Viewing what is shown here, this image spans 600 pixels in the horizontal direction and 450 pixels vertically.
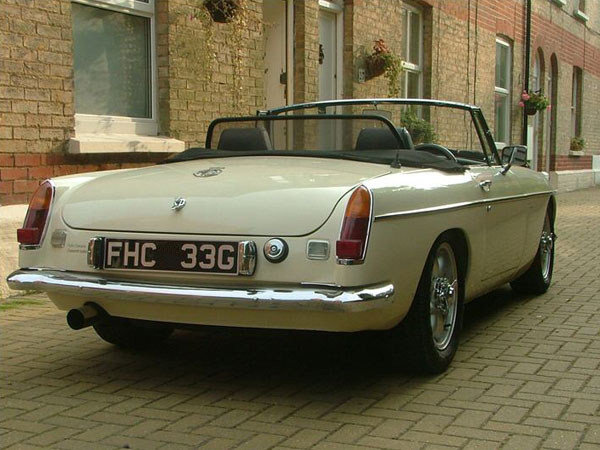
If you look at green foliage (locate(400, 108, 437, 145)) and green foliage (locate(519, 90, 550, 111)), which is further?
green foliage (locate(519, 90, 550, 111))

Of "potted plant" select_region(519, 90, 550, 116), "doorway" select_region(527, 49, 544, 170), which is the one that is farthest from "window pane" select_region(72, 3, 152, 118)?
"doorway" select_region(527, 49, 544, 170)

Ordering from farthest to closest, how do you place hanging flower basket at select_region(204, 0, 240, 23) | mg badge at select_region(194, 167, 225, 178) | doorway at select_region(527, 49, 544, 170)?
doorway at select_region(527, 49, 544, 170) → hanging flower basket at select_region(204, 0, 240, 23) → mg badge at select_region(194, 167, 225, 178)

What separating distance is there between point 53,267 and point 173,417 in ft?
3.08

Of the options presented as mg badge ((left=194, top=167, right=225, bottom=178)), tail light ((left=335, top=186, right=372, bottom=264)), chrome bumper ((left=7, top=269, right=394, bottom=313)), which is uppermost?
mg badge ((left=194, top=167, right=225, bottom=178))

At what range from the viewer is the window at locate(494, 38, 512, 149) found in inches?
728

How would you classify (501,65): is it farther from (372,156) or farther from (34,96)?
(372,156)

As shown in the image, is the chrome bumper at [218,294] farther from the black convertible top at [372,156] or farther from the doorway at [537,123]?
the doorway at [537,123]

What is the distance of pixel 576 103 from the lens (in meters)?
24.5

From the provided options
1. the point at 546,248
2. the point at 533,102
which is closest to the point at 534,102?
Answer: the point at 533,102

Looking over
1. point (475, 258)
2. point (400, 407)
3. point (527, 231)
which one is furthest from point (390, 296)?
point (527, 231)

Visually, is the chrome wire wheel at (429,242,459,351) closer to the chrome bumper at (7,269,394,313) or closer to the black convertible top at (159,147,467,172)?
the black convertible top at (159,147,467,172)

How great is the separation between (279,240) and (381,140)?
1.35 meters

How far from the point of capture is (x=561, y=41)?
73.4 feet

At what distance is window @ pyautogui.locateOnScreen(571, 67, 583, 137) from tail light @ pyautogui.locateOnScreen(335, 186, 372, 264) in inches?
861
